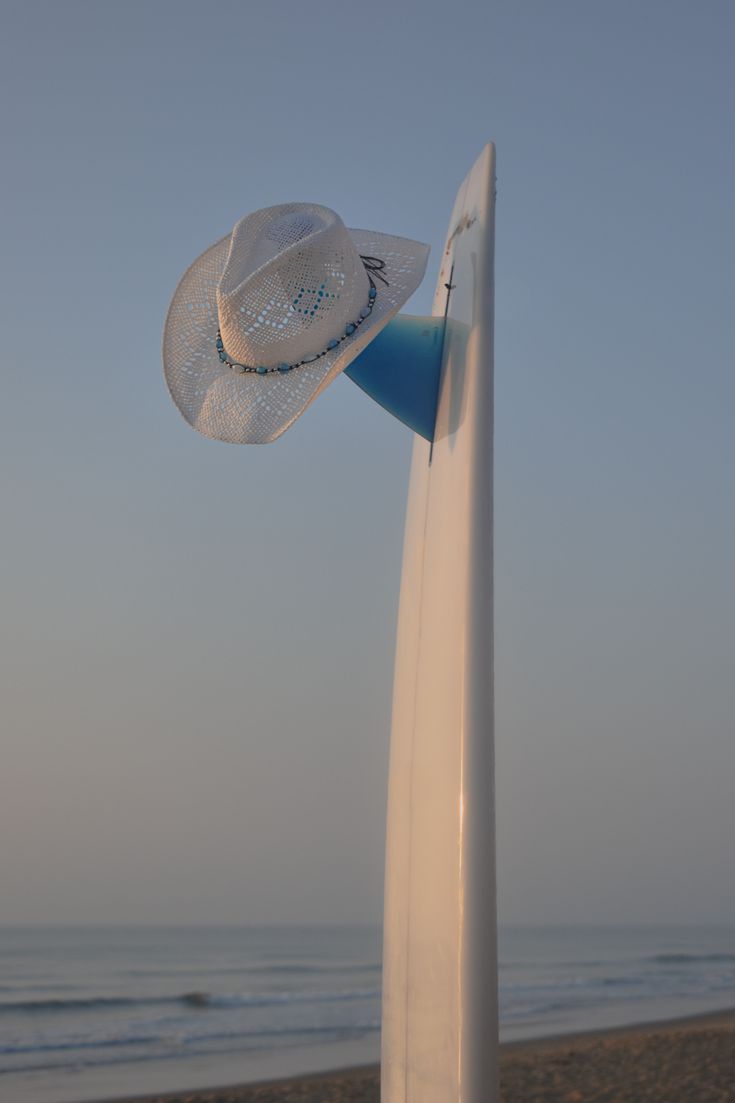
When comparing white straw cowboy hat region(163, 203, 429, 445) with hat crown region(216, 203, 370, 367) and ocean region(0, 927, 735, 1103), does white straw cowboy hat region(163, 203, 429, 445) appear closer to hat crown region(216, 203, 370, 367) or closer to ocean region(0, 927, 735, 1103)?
hat crown region(216, 203, 370, 367)

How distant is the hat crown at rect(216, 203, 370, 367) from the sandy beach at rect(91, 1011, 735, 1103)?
158 inches

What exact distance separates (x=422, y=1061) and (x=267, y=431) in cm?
132

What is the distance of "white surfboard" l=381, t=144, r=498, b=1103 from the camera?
2309mm

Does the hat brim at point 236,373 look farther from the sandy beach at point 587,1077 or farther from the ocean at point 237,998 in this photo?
the ocean at point 237,998

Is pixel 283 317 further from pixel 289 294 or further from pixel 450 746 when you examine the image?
pixel 450 746

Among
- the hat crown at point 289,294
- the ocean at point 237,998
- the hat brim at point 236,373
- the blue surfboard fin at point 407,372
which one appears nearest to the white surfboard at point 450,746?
the blue surfboard fin at point 407,372

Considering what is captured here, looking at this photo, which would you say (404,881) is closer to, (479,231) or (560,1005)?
(479,231)

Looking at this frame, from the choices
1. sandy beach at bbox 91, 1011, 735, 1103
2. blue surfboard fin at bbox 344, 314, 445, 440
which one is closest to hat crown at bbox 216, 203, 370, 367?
blue surfboard fin at bbox 344, 314, 445, 440

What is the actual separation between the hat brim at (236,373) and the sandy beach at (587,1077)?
152 inches

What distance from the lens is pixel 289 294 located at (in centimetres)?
252

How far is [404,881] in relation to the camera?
104 inches

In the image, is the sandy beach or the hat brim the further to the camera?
the sandy beach

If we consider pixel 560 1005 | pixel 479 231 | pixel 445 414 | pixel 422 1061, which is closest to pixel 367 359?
pixel 445 414

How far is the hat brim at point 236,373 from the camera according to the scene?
2479 millimetres
